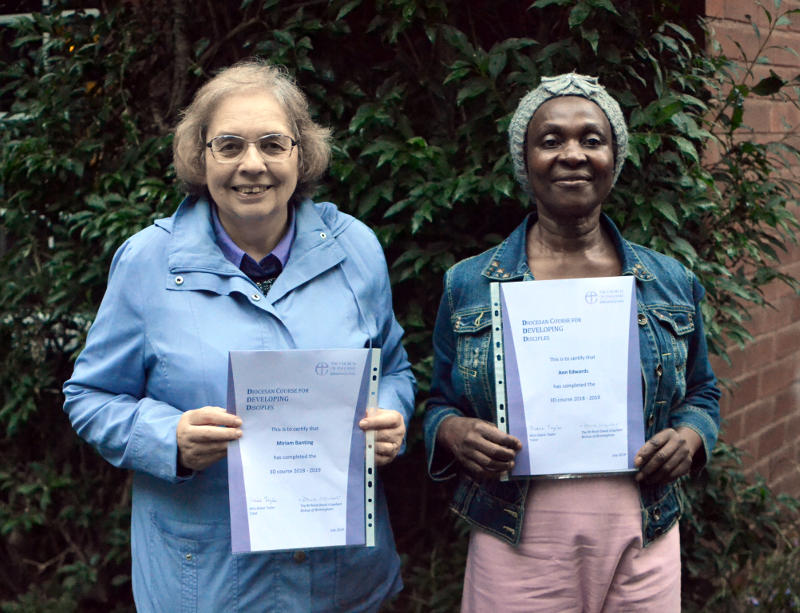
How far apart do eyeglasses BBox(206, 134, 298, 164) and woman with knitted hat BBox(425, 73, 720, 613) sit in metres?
0.56

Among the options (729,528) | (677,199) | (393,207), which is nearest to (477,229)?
(393,207)

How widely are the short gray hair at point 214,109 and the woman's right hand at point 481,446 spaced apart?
0.75 m

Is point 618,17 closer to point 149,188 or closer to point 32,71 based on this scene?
point 149,188

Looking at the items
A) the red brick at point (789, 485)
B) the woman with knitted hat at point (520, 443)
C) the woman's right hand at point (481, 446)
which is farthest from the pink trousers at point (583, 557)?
the red brick at point (789, 485)

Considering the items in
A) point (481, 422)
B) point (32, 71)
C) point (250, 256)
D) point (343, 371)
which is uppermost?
point (32, 71)

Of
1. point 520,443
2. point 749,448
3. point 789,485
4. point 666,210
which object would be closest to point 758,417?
point 749,448

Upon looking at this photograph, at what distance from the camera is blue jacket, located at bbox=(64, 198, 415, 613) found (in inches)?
81.5

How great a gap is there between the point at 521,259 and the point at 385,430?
0.56 m

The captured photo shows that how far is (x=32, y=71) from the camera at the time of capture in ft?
13.4

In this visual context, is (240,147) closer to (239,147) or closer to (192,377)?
(239,147)

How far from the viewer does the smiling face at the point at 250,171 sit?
210 centimetres

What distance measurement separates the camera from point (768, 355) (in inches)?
164

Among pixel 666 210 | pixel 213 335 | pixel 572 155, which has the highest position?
pixel 572 155

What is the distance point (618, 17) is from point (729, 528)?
6.52ft
